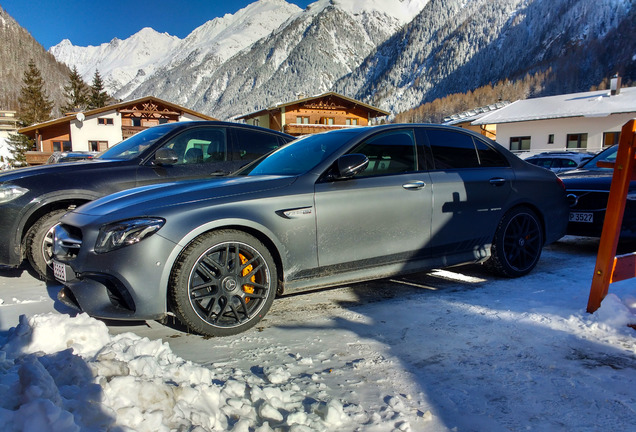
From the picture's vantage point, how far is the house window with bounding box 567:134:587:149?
115 ft

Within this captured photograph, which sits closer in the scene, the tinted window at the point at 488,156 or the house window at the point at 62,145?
the tinted window at the point at 488,156

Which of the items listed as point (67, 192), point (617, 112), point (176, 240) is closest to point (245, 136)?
point (67, 192)

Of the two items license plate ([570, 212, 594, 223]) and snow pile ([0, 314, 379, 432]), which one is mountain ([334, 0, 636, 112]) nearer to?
license plate ([570, 212, 594, 223])

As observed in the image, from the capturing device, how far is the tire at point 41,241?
4547mm

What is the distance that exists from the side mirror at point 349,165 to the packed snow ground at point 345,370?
111 cm

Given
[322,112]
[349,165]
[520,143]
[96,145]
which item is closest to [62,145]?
[96,145]

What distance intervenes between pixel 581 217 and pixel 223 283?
4.75 m

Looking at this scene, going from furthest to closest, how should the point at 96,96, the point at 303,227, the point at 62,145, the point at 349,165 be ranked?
the point at 96,96, the point at 62,145, the point at 349,165, the point at 303,227

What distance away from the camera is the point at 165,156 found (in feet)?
15.9

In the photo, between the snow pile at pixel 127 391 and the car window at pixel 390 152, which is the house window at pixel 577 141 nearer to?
the car window at pixel 390 152

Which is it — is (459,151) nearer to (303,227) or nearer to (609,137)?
(303,227)

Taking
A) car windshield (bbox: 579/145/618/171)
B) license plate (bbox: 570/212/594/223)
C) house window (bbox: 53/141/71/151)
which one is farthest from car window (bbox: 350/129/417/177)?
house window (bbox: 53/141/71/151)

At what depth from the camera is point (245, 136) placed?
19.1 ft

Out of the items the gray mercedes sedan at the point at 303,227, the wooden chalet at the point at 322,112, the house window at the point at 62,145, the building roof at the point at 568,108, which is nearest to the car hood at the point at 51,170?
the gray mercedes sedan at the point at 303,227
